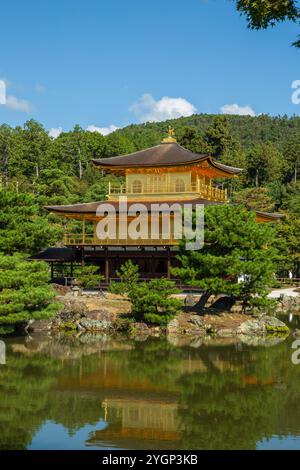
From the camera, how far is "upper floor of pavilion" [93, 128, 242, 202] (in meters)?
28.7

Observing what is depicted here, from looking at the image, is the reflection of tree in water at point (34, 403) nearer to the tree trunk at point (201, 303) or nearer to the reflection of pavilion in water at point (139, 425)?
the reflection of pavilion in water at point (139, 425)

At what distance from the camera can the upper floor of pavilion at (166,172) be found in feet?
94.0

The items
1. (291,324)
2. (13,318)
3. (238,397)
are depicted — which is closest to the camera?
(238,397)

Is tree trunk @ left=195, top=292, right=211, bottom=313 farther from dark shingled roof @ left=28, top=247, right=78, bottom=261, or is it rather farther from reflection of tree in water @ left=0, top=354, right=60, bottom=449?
dark shingled roof @ left=28, top=247, right=78, bottom=261

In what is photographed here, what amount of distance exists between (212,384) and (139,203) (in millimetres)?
15299

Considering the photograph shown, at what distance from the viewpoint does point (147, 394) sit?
507 inches

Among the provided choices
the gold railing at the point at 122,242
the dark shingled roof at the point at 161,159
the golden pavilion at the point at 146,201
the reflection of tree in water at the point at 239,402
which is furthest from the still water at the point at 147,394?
the dark shingled roof at the point at 161,159

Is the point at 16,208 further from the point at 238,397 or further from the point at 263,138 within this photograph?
the point at 263,138

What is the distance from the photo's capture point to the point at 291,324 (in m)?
22.6

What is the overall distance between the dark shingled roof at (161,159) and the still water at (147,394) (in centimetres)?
1198

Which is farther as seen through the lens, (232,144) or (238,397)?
(232,144)

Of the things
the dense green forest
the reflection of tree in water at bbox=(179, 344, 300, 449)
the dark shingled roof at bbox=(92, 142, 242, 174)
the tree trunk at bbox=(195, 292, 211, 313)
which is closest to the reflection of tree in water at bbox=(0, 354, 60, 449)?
the reflection of tree in water at bbox=(179, 344, 300, 449)
